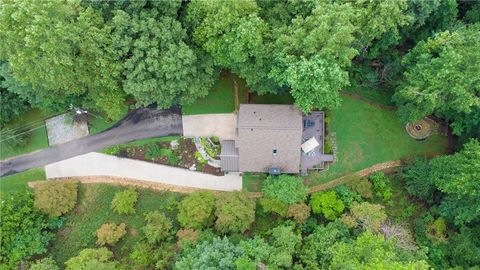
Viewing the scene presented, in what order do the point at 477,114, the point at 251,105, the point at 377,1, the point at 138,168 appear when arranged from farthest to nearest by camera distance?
1. the point at 138,168
2. the point at 251,105
3. the point at 477,114
4. the point at 377,1

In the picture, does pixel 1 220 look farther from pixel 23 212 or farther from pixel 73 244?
pixel 73 244

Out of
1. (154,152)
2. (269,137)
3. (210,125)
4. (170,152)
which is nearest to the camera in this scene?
(269,137)

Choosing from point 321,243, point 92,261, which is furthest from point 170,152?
point 321,243

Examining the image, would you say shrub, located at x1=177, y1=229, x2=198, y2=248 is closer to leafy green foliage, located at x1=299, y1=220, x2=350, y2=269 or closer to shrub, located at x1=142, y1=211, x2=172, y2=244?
shrub, located at x1=142, y1=211, x2=172, y2=244

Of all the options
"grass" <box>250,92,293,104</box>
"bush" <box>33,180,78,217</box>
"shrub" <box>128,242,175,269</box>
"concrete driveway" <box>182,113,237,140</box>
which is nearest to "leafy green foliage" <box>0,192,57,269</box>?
"bush" <box>33,180,78,217</box>

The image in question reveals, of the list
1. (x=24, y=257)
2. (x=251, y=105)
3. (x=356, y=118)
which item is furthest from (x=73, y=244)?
(x=356, y=118)

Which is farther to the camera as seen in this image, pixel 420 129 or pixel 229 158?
pixel 420 129

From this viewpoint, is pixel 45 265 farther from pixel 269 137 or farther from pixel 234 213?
pixel 269 137
